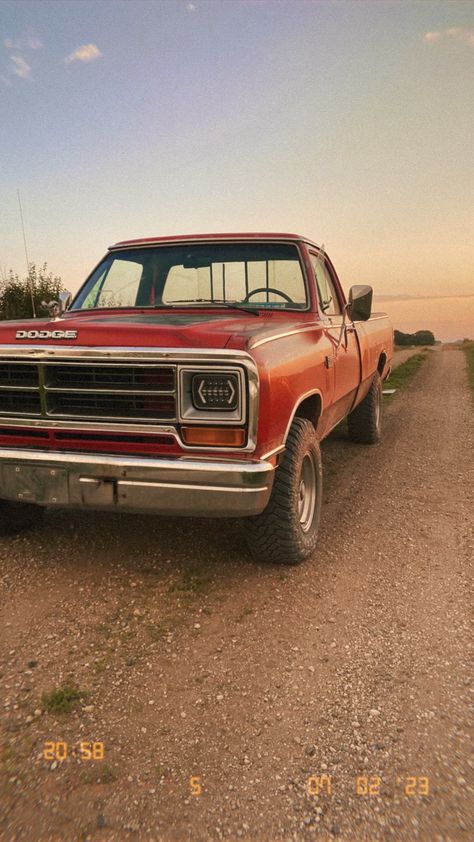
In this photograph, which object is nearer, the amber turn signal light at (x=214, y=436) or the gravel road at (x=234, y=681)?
the gravel road at (x=234, y=681)

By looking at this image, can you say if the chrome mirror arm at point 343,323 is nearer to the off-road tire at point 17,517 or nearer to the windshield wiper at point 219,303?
the windshield wiper at point 219,303

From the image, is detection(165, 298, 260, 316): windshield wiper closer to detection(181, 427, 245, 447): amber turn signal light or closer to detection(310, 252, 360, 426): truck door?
detection(310, 252, 360, 426): truck door

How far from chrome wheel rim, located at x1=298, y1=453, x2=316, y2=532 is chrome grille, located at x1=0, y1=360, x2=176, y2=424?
3.58ft

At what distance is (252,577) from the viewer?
10.8ft

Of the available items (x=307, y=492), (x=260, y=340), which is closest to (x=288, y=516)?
(x=307, y=492)

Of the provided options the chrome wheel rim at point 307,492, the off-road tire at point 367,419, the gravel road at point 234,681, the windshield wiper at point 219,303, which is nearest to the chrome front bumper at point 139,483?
the gravel road at point 234,681

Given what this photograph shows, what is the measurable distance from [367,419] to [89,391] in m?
4.09

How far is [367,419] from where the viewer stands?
643 centimetres

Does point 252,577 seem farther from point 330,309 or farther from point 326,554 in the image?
point 330,309

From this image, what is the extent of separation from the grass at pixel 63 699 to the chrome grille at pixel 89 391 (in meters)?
1.14

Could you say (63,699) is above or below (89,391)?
below

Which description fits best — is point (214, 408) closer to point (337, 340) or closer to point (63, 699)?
point (63, 699)

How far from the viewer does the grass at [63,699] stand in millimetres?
2207
